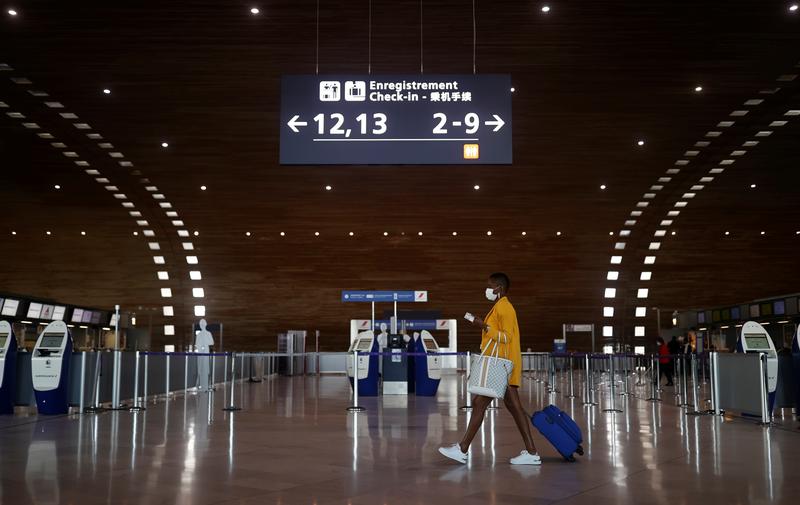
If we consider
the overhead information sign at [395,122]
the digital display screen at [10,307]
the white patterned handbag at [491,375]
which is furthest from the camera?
the digital display screen at [10,307]

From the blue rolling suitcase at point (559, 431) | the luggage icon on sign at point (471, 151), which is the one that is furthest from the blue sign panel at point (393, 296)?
the blue rolling suitcase at point (559, 431)

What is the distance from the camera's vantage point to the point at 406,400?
14469 mm

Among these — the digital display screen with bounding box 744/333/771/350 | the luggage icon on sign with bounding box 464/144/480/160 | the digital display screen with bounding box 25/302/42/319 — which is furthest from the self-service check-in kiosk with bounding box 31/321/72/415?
the digital display screen with bounding box 25/302/42/319

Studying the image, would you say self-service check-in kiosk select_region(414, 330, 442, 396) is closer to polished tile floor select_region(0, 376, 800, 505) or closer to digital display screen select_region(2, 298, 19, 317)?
polished tile floor select_region(0, 376, 800, 505)

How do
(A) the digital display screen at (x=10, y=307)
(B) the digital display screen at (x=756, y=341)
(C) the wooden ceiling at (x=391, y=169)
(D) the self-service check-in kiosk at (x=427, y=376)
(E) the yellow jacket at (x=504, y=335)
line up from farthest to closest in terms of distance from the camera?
(A) the digital display screen at (x=10, y=307) < (D) the self-service check-in kiosk at (x=427, y=376) < (C) the wooden ceiling at (x=391, y=169) < (B) the digital display screen at (x=756, y=341) < (E) the yellow jacket at (x=504, y=335)

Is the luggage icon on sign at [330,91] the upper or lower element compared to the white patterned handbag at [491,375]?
upper

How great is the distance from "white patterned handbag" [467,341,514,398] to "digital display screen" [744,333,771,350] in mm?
6795

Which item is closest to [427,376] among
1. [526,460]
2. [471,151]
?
[471,151]

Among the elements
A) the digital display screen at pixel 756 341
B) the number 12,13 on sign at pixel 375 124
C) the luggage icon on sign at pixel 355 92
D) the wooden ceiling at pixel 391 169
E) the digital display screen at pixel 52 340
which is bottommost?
the digital display screen at pixel 756 341

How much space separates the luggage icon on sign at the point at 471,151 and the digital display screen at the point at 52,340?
6.82m

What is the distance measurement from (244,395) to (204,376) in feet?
6.82

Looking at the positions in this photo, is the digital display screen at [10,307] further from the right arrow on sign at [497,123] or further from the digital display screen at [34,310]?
the right arrow on sign at [497,123]

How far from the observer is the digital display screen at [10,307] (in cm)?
2294

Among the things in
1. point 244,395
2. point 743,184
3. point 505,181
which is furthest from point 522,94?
point 743,184
